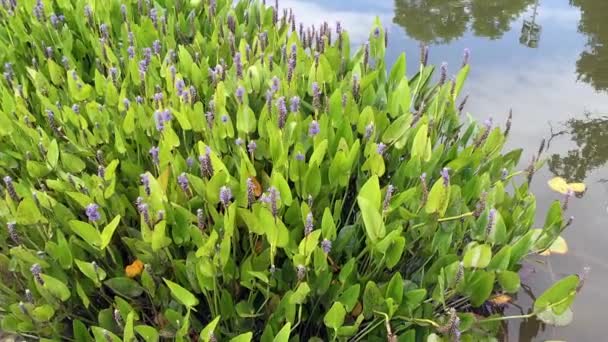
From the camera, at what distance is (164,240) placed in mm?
1627

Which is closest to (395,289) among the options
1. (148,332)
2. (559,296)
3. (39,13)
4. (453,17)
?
(559,296)

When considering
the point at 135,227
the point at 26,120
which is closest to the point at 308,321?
the point at 135,227

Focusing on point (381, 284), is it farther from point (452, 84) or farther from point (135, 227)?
point (135, 227)

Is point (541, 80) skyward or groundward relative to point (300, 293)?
groundward

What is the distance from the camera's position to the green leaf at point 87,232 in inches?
62.4

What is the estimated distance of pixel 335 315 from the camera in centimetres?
152

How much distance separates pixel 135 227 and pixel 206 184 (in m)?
0.56

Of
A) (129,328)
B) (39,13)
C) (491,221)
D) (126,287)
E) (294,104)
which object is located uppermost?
(39,13)

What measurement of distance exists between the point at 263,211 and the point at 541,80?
124 inches

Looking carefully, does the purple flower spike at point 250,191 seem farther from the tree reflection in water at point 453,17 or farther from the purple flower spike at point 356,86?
the tree reflection in water at point 453,17

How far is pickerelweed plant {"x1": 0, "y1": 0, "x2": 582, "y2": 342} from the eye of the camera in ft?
5.23

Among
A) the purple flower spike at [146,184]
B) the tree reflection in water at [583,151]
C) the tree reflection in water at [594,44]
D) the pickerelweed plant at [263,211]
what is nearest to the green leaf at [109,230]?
the pickerelweed plant at [263,211]

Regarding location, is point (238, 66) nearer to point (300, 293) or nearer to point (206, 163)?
point (206, 163)

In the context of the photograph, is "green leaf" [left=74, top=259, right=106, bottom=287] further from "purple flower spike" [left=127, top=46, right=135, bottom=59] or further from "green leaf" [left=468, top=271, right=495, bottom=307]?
"green leaf" [left=468, top=271, right=495, bottom=307]
